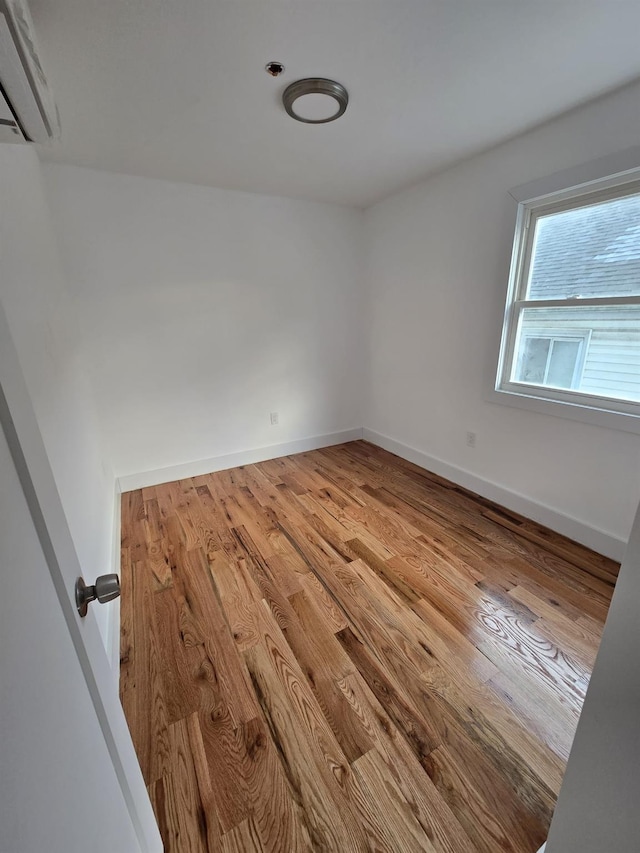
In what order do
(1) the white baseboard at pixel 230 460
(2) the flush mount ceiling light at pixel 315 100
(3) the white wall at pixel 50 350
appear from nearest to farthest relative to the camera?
(3) the white wall at pixel 50 350 < (2) the flush mount ceiling light at pixel 315 100 < (1) the white baseboard at pixel 230 460

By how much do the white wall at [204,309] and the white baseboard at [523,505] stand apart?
1.16 m

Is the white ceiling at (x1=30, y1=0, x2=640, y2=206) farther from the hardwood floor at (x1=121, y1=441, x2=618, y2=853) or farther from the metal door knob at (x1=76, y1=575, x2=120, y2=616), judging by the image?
the hardwood floor at (x1=121, y1=441, x2=618, y2=853)

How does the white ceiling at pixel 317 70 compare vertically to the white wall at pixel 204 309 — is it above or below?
above

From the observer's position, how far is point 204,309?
2.85m

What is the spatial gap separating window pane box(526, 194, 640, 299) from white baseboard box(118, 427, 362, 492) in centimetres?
221

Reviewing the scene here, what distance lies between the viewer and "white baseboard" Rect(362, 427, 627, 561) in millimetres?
1989

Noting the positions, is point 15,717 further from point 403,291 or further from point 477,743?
point 403,291

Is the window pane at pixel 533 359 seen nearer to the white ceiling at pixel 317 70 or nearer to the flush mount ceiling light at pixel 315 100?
the white ceiling at pixel 317 70

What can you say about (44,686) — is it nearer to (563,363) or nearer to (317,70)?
(317,70)

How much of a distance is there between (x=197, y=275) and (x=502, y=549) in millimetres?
2940

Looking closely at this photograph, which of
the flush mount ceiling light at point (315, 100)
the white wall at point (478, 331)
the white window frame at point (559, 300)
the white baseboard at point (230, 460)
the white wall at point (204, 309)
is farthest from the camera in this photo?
the white baseboard at point (230, 460)

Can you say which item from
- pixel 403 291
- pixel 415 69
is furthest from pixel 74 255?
pixel 403 291

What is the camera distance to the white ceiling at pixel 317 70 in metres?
1.19

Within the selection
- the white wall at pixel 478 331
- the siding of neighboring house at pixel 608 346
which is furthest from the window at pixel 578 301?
the white wall at pixel 478 331
